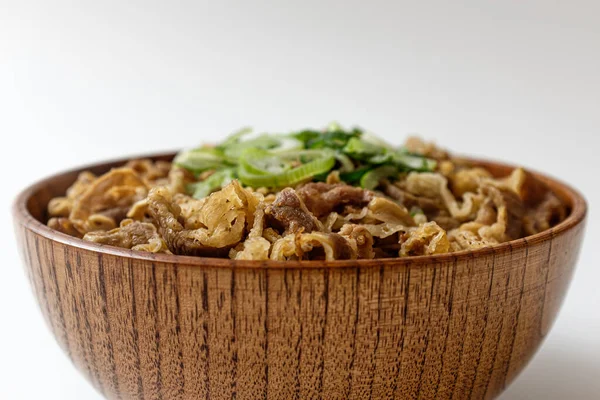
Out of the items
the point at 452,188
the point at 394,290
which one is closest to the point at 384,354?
the point at 394,290

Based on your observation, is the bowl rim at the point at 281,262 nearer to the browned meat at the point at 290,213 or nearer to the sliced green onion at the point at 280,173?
the browned meat at the point at 290,213

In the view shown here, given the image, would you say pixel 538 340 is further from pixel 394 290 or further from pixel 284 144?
pixel 284 144

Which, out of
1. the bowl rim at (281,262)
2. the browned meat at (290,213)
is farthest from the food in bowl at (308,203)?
the bowl rim at (281,262)

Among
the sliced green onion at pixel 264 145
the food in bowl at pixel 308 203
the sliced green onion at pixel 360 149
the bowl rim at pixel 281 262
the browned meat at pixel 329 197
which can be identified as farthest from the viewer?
the sliced green onion at pixel 264 145

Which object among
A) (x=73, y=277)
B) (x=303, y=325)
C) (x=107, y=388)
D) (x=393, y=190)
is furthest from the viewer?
(x=393, y=190)

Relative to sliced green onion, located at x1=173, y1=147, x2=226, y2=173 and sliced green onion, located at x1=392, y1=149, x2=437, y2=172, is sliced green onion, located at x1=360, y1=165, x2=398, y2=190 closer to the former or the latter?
sliced green onion, located at x1=392, y1=149, x2=437, y2=172

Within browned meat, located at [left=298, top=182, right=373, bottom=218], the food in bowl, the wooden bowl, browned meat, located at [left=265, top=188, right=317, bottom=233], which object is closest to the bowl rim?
the wooden bowl
